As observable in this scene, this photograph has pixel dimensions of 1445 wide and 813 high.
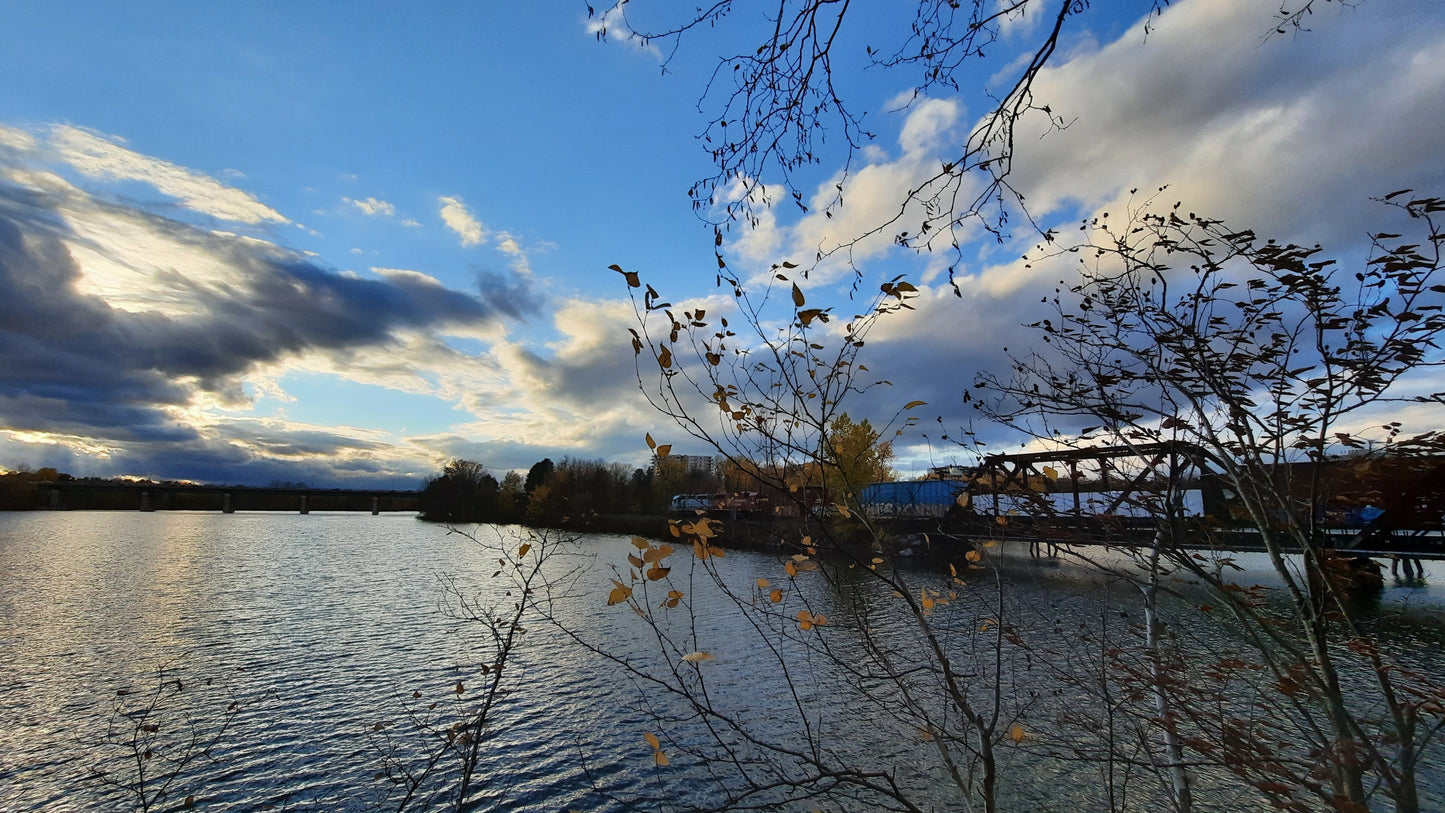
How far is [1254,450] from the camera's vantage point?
3.50m

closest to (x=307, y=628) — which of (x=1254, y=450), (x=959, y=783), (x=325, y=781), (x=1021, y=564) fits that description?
(x=325, y=781)

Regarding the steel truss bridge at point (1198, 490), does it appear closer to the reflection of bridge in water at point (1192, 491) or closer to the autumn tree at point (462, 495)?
the reflection of bridge in water at point (1192, 491)

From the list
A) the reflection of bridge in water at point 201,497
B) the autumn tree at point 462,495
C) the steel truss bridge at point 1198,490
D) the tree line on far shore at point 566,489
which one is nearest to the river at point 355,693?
the steel truss bridge at point 1198,490

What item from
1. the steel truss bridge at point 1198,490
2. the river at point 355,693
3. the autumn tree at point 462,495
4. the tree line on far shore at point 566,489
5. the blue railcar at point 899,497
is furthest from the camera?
the autumn tree at point 462,495

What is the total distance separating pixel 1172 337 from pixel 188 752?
572 inches

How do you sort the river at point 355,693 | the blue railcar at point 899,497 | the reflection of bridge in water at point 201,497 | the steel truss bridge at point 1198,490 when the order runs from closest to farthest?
the steel truss bridge at point 1198,490, the blue railcar at point 899,497, the river at point 355,693, the reflection of bridge in water at point 201,497

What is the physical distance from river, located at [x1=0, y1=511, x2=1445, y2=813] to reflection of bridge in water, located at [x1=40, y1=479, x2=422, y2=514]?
12810 centimetres

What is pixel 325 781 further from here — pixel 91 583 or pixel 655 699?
pixel 91 583

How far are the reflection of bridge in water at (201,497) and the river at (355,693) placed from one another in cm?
12810

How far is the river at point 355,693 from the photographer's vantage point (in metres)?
9.38

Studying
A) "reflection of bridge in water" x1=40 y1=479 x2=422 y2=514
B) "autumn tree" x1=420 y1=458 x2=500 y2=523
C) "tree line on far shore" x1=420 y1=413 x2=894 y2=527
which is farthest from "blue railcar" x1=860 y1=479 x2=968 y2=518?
"reflection of bridge in water" x1=40 y1=479 x2=422 y2=514

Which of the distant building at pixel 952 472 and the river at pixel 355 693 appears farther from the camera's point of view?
the river at pixel 355 693

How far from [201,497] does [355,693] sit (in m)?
163

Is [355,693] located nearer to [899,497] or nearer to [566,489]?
[899,497]
